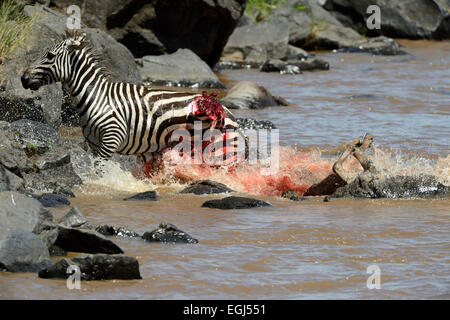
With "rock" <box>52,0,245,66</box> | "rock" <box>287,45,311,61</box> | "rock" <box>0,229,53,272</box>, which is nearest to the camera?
"rock" <box>0,229,53,272</box>

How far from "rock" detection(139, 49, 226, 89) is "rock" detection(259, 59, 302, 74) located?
3339 mm

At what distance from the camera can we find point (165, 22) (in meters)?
20.8

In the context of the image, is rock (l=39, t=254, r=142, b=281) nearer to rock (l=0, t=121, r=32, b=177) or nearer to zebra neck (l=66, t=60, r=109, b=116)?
rock (l=0, t=121, r=32, b=177)

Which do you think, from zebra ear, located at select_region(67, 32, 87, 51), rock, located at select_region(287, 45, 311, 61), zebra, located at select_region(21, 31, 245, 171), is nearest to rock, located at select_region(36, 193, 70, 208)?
zebra, located at select_region(21, 31, 245, 171)

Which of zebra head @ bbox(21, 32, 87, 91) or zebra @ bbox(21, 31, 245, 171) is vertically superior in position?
zebra head @ bbox(21, 32, 87, 91)

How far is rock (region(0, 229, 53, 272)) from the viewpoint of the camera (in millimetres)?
6016

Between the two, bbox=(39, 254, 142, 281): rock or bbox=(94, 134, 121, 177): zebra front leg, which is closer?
bbox=(39, 254, 142, 281): rock

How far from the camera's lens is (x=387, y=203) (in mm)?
8727

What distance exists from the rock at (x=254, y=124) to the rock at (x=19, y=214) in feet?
25.0

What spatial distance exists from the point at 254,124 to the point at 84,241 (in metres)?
8.08

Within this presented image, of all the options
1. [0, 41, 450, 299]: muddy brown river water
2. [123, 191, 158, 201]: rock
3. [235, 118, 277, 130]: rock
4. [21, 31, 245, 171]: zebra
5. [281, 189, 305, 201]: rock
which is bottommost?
[0, 41, 450, 299]: muddy brown river water

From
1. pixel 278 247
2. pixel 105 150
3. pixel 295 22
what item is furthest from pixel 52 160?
pixel 295 22

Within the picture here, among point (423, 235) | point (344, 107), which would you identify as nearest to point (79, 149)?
point (423, 235)
